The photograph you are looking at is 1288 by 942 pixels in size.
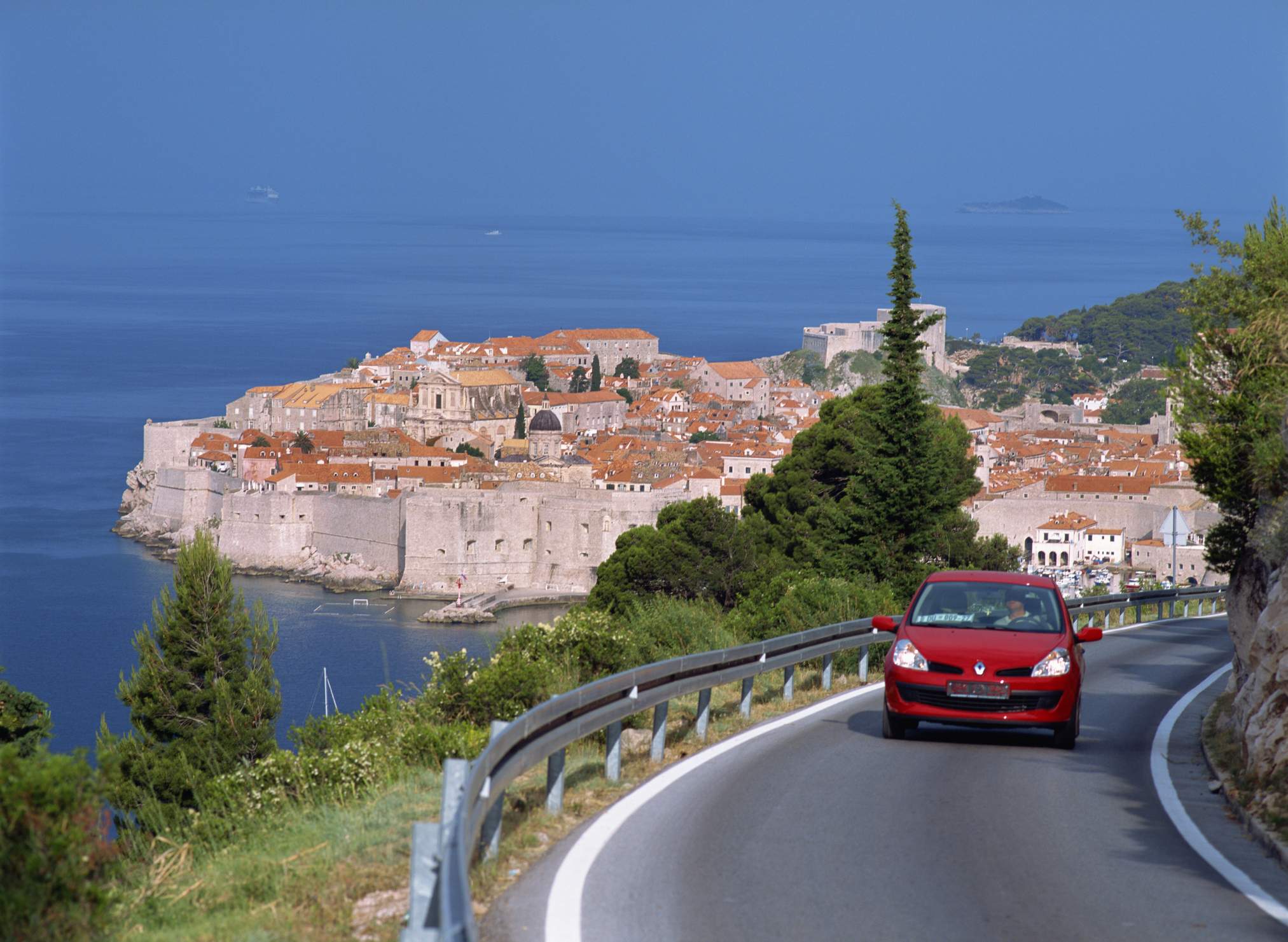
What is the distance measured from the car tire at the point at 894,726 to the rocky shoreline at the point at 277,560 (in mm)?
54939

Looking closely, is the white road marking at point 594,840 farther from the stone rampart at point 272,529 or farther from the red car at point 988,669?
the stone rampart at point 272,529

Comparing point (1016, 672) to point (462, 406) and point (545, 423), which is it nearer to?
point (545, 423)

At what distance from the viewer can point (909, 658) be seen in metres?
7.19

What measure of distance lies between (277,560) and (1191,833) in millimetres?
63584

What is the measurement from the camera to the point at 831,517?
2200 centimetres

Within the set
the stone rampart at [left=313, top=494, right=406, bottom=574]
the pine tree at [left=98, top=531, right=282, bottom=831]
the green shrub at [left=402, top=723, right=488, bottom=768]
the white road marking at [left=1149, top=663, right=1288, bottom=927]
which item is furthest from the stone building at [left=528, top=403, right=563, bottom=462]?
the green shrub at [left=402, top=723, right=488, bottom=768]

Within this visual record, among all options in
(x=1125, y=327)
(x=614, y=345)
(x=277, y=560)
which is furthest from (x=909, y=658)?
(x=1125, y=327)

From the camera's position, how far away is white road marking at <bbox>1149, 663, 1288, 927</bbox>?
175 inches

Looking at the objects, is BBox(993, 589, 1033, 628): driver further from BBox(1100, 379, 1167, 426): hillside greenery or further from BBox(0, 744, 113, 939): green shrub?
BBox(1100, 379, 1167, 426): hillside greenery

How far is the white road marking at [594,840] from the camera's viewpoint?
4020mm

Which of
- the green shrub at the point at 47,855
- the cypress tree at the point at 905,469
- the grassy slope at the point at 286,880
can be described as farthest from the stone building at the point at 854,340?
the green shrub at the point at 47,855

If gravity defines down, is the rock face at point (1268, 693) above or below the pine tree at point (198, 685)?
above

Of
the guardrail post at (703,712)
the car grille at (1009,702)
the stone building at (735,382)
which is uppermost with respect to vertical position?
the stone building at (735,382)

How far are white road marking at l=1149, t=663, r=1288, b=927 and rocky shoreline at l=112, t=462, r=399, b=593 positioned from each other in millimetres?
55068
